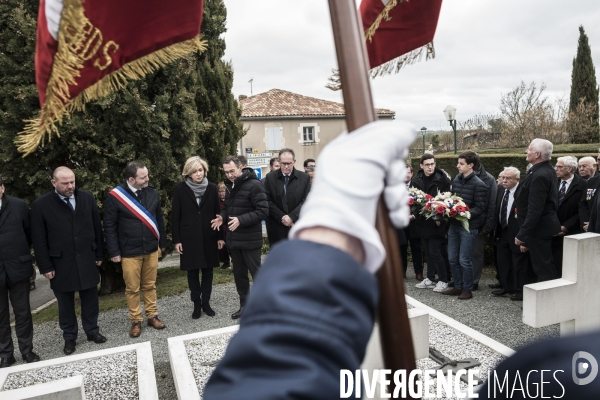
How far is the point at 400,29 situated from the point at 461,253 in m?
4.37

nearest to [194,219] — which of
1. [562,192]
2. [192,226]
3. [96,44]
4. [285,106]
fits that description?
[192,226]

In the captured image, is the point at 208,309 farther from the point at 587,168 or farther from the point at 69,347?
the point at 587,168

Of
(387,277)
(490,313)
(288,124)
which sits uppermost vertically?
(288,124)

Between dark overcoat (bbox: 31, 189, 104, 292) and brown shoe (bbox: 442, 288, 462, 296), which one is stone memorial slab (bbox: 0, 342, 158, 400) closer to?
dark overcoat (bbox: 31, 189, 104, 292)

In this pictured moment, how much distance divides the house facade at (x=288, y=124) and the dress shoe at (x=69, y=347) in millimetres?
22928

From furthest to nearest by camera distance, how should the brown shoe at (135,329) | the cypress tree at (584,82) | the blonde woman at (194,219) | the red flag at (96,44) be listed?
the cypress tree at (584,82) < the blonde woman at (194,219) < the brown shoe at (135,329) < the red flag at (96,44)

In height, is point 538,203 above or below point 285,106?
below

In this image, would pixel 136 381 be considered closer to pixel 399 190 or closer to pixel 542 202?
pixel 399 190

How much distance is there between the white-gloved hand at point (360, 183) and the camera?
66cm

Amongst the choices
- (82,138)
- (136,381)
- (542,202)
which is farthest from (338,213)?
(82,138)

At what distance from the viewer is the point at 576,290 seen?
3104mm

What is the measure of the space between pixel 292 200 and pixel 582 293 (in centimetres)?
367

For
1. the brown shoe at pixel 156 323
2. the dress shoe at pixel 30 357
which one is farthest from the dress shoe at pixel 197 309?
the dress shoe at pixel 30 357

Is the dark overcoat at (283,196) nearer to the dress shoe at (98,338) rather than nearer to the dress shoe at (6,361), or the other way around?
the dress shoe at (98,338)
